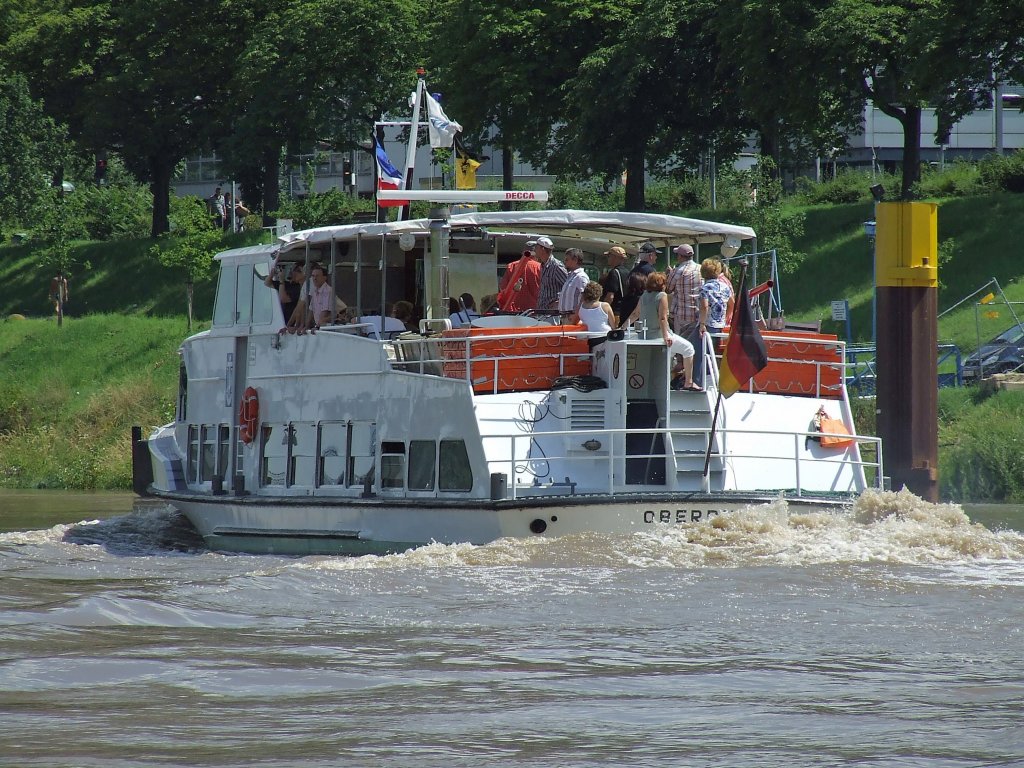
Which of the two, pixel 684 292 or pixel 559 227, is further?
pixel 559 227

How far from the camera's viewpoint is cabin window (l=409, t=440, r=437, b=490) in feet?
57.1

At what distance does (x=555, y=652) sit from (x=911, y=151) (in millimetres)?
33388

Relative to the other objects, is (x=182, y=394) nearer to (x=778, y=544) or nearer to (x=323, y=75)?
(x=778, y=544)

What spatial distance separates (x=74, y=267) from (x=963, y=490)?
39.1 meters

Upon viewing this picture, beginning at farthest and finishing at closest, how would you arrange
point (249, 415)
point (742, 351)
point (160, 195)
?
point (160, 195), point (249, 415), point (742, 351)

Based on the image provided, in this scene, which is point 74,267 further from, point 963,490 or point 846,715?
point 846,715

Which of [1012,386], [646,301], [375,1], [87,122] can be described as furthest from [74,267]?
[646,301]

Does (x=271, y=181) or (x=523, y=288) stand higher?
(x=271, y=181)

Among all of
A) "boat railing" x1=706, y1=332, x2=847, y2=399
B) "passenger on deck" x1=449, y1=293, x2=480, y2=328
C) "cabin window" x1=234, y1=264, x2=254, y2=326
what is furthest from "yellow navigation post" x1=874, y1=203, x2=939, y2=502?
"cabin window" x1=234, y1=264, x2=254, y2=326

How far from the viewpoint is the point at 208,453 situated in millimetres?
21828

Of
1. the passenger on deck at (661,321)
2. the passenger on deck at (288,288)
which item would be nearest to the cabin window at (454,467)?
the passenger on deck at (661,321)

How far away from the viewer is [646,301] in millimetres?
17125

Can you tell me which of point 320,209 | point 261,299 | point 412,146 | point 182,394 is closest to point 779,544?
point 261,299

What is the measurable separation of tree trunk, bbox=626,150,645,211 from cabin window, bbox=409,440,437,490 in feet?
101
